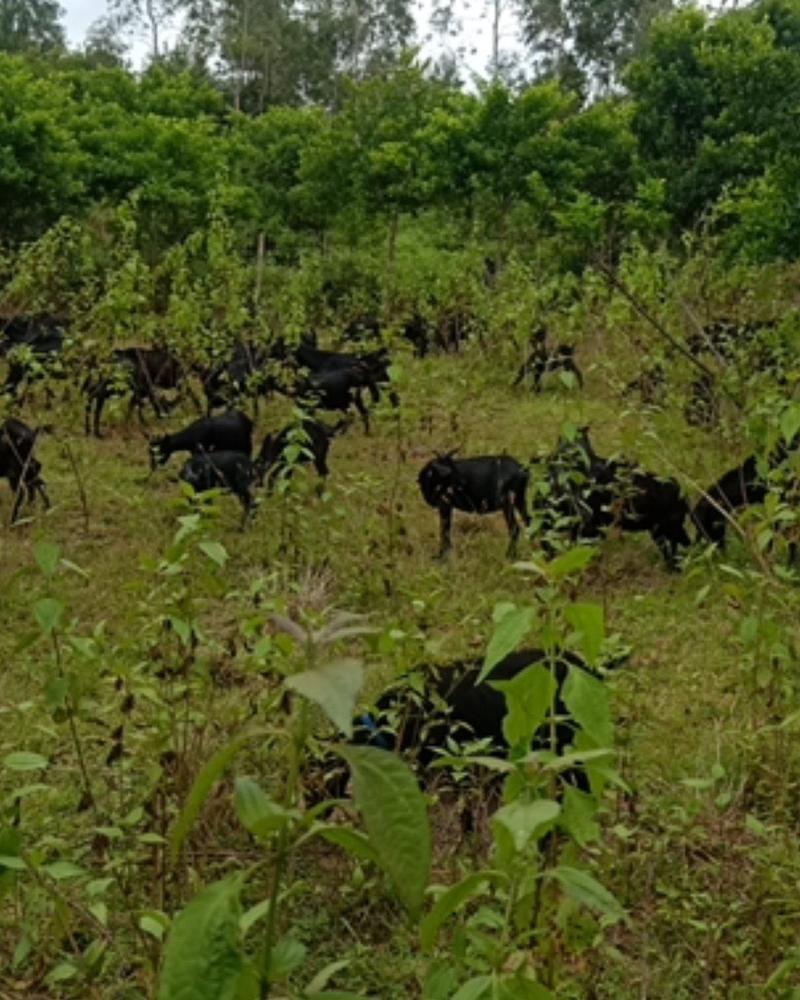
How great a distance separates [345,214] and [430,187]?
6.33ft

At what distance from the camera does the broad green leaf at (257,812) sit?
1249 mm

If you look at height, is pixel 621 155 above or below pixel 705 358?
above

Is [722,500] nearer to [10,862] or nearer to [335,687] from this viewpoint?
[10,862]

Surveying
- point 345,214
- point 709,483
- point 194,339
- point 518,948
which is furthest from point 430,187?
point 518,948

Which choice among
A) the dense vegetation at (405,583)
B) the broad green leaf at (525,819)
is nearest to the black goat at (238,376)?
the dense vegetation at (405,583)

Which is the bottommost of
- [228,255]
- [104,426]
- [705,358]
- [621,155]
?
[104,426]

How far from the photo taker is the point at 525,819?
4.87 ft

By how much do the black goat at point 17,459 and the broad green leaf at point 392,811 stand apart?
7052 mm

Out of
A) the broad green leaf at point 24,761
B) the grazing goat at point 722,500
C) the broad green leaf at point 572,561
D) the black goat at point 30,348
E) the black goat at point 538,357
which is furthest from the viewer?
the black goat at point 538,357

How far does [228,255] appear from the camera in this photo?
1152 cm

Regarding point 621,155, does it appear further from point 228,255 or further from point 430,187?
point 228,255

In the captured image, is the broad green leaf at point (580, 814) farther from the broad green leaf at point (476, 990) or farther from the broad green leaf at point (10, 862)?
the broad green leaf at point (10, 862)

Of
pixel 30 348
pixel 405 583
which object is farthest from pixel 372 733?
pixel 30 348

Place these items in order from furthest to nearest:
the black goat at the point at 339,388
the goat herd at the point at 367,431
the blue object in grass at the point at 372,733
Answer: the black goat at the point at 339,388 → the goat herd at the point at 367,431 → the blue object in grass at the point at 372,733
